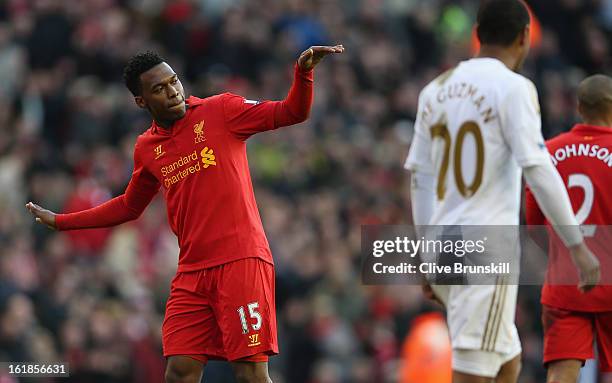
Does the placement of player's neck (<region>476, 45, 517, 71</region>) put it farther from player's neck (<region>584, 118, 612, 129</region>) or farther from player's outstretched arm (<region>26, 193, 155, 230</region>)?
player's outstretched arm (<region>26, 193, 155, 230</region>)

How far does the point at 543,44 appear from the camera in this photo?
70.3ft

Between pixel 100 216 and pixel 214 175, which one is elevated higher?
pixel 214 175

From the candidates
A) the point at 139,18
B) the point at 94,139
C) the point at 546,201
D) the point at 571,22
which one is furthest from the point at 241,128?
the point at 571,22

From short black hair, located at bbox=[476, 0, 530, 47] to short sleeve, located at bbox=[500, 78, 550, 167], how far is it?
31 cm

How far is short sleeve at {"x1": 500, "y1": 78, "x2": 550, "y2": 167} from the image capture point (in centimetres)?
754

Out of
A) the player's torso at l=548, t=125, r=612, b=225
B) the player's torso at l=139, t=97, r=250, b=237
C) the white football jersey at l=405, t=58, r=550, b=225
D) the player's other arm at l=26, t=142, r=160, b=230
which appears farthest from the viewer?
the player's other arm at l=26, t=142, r=160, b=230

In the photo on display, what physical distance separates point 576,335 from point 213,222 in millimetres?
2383

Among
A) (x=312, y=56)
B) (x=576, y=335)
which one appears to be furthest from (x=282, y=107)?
(x=576, y=335)

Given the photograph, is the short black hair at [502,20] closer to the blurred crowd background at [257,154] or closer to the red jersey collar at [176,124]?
the red jersey collar at [176,124]

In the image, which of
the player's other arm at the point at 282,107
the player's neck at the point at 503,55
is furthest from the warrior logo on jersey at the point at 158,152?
the player's neck at the point at 503,55

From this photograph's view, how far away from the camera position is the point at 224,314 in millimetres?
8625

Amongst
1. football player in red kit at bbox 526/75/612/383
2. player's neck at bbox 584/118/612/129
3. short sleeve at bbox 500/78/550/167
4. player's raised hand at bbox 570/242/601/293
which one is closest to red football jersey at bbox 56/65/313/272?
short sleeve at bbox 500/78/550/167

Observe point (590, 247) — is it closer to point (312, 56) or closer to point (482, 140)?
point (482, 140)

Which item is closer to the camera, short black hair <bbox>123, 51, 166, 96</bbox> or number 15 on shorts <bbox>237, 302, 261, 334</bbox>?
number 15 on shorts <bbox>237, 302, 261, 334</bbox>
